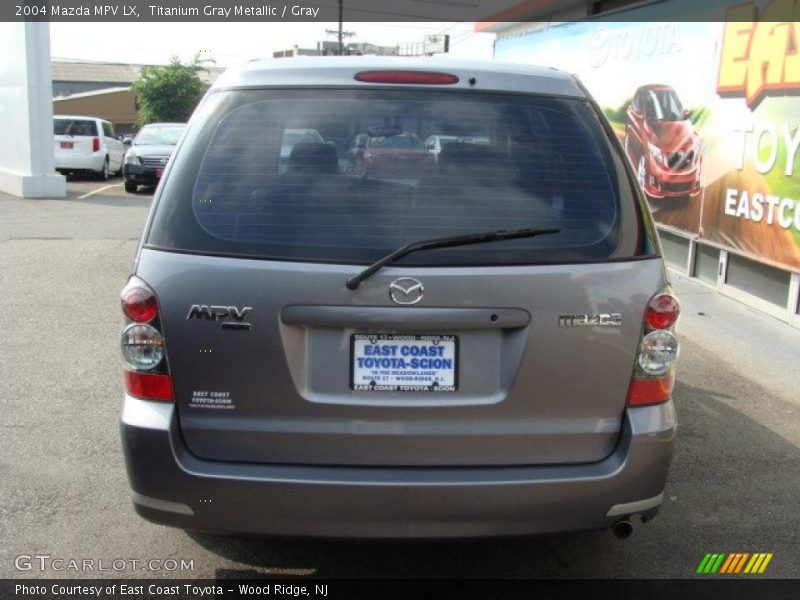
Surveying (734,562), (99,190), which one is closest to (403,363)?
(734,562)

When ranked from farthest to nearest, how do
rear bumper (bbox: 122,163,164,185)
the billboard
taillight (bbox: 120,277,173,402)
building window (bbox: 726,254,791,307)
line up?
1. rear bumper (bbox: 122,163,164,185)
2. building window (bbox: 726,254,791,307)
3. the billboard
4. taillight (bbox: 120,277,173,402)

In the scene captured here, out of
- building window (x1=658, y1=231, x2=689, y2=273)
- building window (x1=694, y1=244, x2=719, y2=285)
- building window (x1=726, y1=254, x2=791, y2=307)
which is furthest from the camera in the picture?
building window (x1=658, y1=231, x2=689, y2=273)

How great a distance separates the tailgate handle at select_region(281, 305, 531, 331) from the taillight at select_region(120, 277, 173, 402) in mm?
435

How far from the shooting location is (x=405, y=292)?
9.16ft

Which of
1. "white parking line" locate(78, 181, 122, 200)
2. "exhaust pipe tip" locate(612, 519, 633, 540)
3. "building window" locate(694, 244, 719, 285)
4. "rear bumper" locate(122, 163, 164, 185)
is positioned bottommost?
"white parking line" locate(78, 181, 122, 200)

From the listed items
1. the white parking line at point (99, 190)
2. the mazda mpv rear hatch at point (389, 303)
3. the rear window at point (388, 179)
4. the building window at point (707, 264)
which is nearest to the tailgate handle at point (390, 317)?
the mazda mpv rear hatch at point (389, 303)

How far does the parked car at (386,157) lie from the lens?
2980mm

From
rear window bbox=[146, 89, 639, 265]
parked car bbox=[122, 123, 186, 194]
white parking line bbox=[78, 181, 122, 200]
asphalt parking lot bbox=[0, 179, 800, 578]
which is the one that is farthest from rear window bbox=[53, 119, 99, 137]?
rear window bbox=[146, 89, 639, 265]

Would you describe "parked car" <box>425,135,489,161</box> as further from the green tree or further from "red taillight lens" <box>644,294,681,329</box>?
the green tree

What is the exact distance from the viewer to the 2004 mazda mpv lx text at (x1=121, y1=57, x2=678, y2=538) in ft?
9.27

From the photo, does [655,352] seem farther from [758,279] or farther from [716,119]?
[716,119]

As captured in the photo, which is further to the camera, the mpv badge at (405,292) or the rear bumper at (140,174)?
the rear bumper at (140,174)

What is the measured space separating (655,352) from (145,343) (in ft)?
5.56

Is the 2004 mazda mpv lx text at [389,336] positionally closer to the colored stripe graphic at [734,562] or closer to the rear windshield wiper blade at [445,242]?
the rear windshield wiper blade at [445,242]
